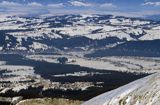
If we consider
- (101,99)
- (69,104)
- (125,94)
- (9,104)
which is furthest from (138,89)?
(9,104)

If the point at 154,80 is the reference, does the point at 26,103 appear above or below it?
below

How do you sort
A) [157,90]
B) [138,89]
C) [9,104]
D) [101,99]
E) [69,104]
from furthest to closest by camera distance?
[9,104] < [69,104] < [101,99] < [138,89] < [157,90]

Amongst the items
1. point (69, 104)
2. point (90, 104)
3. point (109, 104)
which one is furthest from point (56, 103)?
point (109, 104)

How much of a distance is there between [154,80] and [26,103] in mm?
27794

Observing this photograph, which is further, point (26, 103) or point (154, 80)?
point (26, 103)

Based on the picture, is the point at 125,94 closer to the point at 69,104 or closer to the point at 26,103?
the point at 69,104

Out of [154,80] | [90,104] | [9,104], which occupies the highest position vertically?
[154,80]

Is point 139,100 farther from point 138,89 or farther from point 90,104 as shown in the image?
point 90,104

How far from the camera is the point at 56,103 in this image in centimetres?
5566

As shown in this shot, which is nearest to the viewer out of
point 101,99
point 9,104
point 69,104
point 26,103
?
point 101,99

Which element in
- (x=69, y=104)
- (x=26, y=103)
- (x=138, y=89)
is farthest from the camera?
(x=26, y=103)

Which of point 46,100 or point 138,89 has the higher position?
point 138,89

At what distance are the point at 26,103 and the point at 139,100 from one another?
2959 centimetres

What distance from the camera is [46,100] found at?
5850cm
